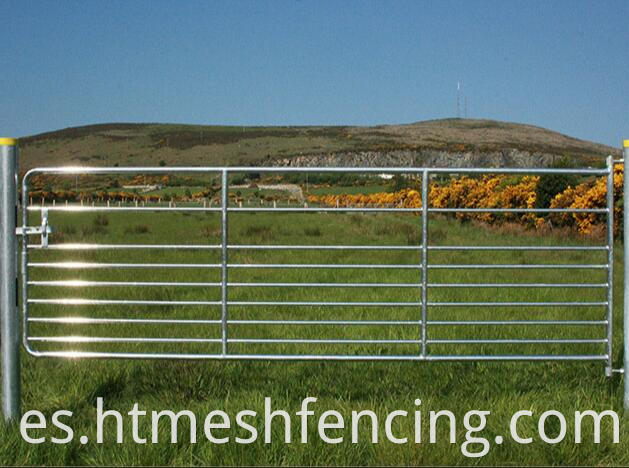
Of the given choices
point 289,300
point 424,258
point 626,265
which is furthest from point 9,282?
point 289,300

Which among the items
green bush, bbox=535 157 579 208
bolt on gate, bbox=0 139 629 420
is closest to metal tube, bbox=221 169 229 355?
bolt on gate, bbox=0 139 629 420

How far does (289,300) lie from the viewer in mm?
8688

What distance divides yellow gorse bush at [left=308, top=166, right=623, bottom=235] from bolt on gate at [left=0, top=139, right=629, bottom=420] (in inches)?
99.6

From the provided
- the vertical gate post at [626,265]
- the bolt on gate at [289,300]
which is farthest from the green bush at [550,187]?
the vertical gate post at [626,265]

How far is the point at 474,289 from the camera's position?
9.35m

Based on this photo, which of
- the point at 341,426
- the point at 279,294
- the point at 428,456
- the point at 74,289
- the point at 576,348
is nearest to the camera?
the point at 428,456

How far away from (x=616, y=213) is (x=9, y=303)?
44.2ft

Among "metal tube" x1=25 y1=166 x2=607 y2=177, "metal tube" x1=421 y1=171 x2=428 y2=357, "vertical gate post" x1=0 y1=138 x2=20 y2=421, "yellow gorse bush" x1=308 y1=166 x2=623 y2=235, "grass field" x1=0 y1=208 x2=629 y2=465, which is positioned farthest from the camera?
"yellow gorse bush" x1=308 y1=166 x2=623 y2=235

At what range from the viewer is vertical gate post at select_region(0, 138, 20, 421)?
4.68 meters

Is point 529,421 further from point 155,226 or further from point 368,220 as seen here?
point 155,226

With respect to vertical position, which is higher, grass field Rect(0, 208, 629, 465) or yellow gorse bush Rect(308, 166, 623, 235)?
yellow gorse bush Rect(308, 166, 623, 235)

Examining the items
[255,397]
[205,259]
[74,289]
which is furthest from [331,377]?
[205,259]

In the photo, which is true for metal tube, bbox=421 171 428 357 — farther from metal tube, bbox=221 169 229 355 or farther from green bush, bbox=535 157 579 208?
green bush, bbox=535 157 579 208

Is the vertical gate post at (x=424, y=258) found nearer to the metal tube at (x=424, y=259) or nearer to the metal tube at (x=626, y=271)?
the metal tube at (x=424, y=259)
